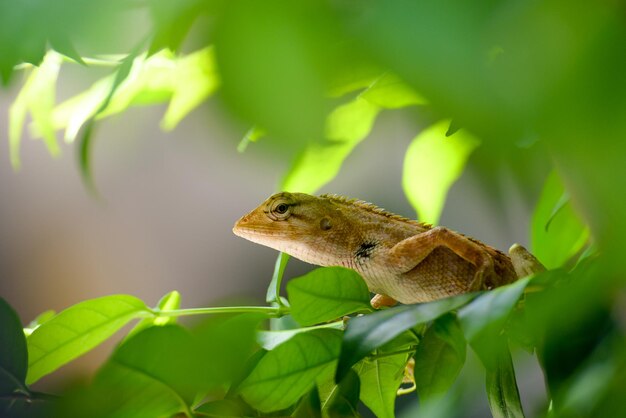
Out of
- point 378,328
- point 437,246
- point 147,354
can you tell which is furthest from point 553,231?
point 147,354

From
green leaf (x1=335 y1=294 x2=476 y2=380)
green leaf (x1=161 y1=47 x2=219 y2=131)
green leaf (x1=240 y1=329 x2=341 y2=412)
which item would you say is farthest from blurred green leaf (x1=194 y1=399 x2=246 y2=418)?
green leaf (x1=161 y1=47 x2=219 y2=131)

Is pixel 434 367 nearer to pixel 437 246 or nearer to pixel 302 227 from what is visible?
pixel 437 246

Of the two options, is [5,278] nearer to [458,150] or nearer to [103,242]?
[103,242]

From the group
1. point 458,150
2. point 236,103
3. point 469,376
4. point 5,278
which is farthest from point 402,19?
point 5,278

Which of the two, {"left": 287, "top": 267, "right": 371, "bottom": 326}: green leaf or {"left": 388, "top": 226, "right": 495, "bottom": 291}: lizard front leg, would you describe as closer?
{"left": 287, "top": 267, "right": 371, "bottom": 326}: green leaf

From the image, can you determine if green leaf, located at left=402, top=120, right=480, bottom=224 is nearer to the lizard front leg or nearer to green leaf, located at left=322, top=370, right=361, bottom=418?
the lizard front leg

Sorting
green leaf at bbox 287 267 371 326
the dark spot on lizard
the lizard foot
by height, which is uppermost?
green leaf at bbox 287 267 371 326
